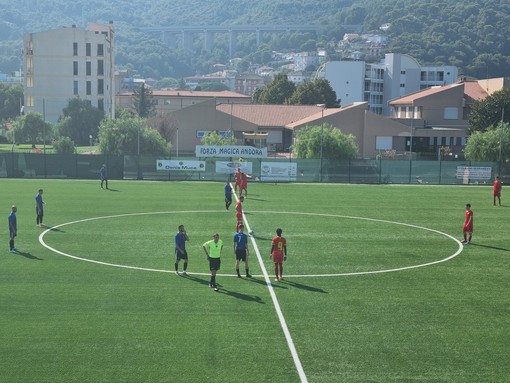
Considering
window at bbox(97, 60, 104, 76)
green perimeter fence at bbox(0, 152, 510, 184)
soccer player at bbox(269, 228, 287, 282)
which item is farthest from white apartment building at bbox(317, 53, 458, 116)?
soccer player at bbox(269, 228, 287, 282)

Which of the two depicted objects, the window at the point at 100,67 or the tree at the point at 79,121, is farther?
the window at the point at 100,67

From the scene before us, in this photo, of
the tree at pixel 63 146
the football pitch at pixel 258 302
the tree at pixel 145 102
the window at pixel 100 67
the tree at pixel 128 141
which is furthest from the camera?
the tree at pixel 145 102

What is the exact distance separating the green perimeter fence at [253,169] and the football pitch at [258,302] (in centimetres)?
2248

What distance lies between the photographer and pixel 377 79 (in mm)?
145375

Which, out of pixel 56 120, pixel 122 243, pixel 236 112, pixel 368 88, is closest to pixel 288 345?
pixel 122 243

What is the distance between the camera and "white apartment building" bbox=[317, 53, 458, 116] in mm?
141375

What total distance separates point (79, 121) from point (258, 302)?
307ft

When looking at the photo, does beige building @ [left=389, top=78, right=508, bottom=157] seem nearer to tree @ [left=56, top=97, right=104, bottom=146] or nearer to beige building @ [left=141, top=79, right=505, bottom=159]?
beige building @ [left=141, top=79, right=505, bottom=159]

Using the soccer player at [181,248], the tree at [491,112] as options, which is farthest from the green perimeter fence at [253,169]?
the soccer player at [181,248]

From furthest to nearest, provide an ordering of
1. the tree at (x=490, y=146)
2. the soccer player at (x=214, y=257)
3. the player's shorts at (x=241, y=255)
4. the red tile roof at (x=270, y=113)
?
the red tile roof at (x=270, y=113) < the tree at (x=490, y=146) < the player's shorts at (x=241, y=255) < the soccer player at (x=214, y=257)

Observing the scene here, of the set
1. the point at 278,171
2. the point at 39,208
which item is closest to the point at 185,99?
the point at 278,171

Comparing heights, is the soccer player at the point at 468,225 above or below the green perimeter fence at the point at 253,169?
below

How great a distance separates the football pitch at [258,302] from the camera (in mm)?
14930

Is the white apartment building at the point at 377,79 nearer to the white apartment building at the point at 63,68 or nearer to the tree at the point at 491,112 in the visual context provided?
the white apartment building at the point at 63,68
